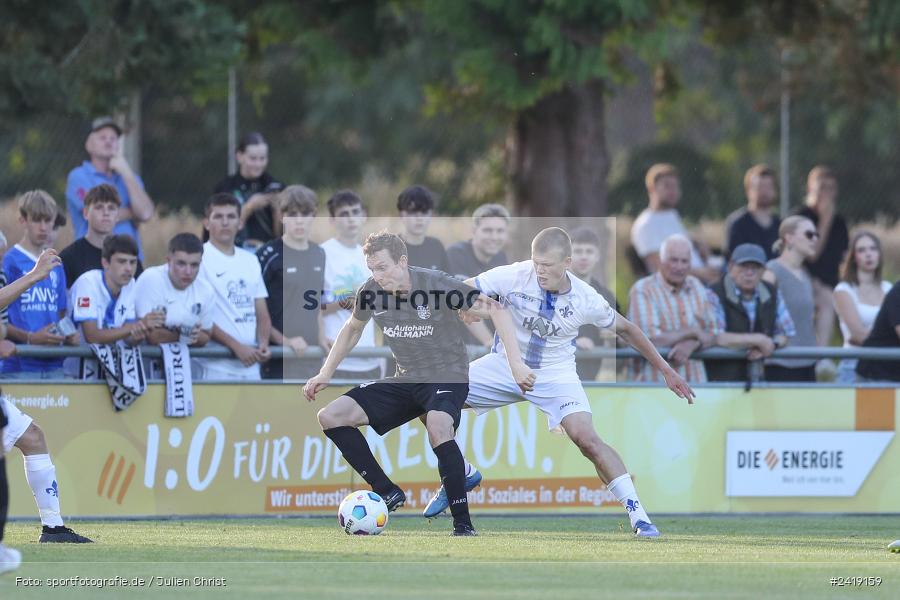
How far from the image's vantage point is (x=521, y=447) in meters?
12.6

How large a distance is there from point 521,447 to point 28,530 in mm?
4040

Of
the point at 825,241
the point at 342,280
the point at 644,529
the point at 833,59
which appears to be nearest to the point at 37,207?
the point at 342,280

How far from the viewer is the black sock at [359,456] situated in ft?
34.1

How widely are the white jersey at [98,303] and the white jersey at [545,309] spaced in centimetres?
284

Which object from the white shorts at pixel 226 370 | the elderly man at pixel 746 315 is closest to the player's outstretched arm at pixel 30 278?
the white shorts at pixel 226 370

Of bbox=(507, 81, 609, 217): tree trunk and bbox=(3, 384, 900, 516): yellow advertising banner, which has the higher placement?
bbox=(507, 81, 609, 217): tree trunk

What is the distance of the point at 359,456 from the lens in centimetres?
1041

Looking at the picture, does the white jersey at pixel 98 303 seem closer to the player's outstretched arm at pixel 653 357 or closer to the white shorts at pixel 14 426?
the white shorts at pixel 14 426

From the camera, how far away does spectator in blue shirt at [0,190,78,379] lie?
11.5 m

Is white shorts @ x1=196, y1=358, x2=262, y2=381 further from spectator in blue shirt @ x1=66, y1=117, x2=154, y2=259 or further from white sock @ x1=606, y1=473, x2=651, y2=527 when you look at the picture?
white sock @ x1=606, y1=473, x2=651, y2=527

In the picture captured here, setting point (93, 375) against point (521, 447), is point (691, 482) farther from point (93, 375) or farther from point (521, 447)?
point (93, 375)

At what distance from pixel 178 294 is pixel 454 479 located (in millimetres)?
3074

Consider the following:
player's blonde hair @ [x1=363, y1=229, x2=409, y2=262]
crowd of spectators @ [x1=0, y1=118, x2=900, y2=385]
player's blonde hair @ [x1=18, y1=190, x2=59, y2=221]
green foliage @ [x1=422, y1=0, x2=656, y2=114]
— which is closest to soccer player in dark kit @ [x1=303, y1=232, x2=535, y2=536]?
player's blonde hair @ [x1=363, y1=229, x2=409, y2=262]

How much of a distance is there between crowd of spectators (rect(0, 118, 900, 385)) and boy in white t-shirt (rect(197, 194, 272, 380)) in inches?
0.4
